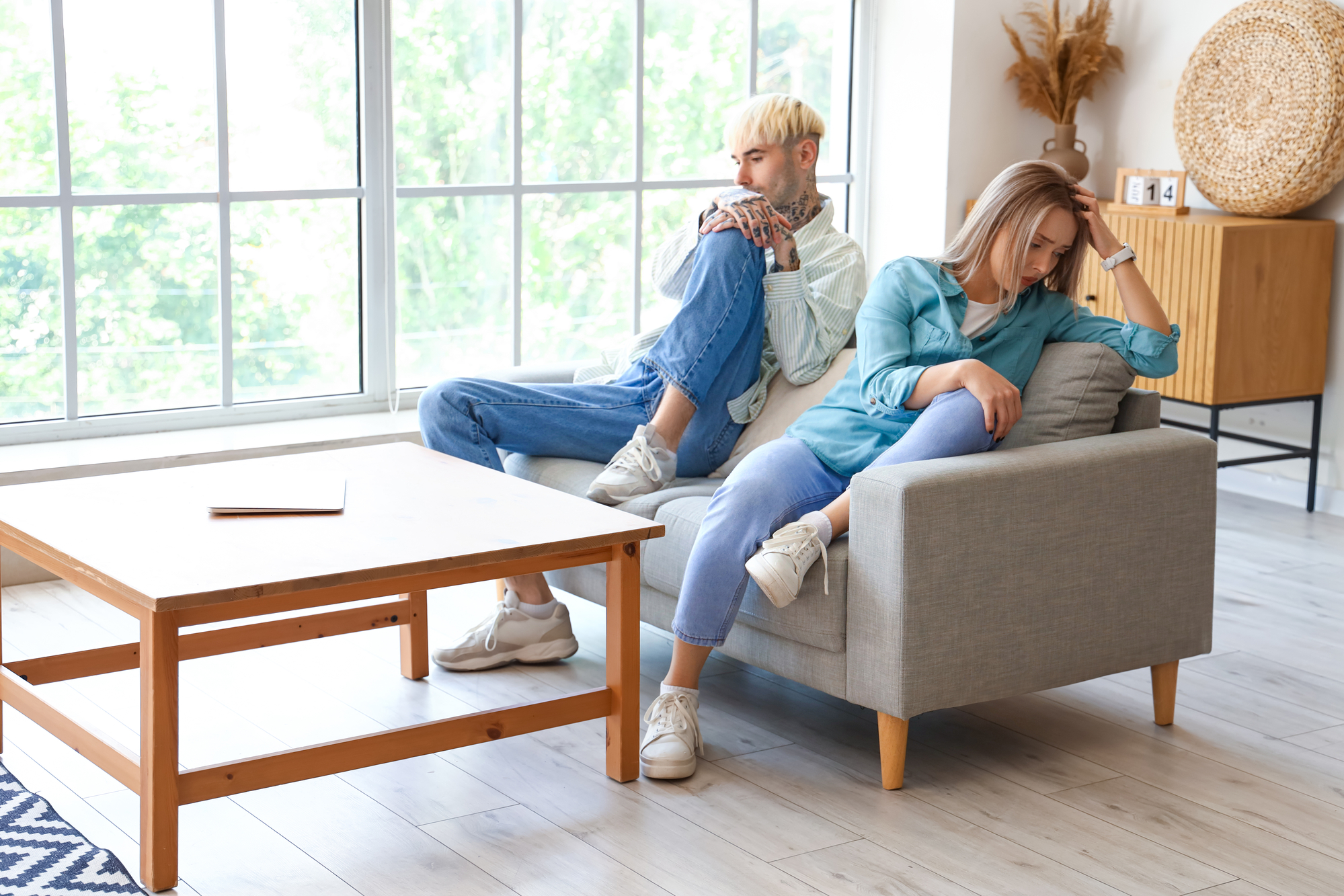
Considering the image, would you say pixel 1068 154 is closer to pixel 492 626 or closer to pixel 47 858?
pixel 492 626

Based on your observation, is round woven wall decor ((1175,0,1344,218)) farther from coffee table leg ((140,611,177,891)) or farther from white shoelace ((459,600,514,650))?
coffee table leg ((140,611,177,891))

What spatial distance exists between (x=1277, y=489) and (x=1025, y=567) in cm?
241

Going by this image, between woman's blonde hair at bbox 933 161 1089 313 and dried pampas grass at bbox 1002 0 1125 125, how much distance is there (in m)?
2.31

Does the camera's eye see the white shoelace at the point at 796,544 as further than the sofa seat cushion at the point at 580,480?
No

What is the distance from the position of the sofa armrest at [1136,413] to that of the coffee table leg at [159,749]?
1.63 meters

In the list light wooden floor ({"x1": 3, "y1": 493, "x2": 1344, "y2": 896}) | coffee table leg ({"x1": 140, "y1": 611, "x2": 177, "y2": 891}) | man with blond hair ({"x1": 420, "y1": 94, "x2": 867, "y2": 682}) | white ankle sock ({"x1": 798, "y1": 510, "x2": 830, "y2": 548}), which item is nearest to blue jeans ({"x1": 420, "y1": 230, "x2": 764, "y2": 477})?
man with blond hair ({"x1": 420, "y1": 94, "x2": 867, "y2": 682})

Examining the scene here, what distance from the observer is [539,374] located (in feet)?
10.5

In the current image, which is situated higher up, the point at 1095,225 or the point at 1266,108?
the point at 1266,108

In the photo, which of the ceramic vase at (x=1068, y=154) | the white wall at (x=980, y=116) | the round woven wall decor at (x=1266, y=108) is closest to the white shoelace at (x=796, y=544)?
the round woven wall decor at (x=1266, y=108)

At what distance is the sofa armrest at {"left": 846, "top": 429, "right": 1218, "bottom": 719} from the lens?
2201 millimetres

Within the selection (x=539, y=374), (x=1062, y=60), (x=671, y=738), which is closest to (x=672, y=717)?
(x=671, y=738)

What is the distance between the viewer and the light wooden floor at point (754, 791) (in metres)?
2.01

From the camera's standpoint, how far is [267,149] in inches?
157

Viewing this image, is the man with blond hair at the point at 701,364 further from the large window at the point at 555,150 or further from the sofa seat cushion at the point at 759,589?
the large window at the point at 555,150
